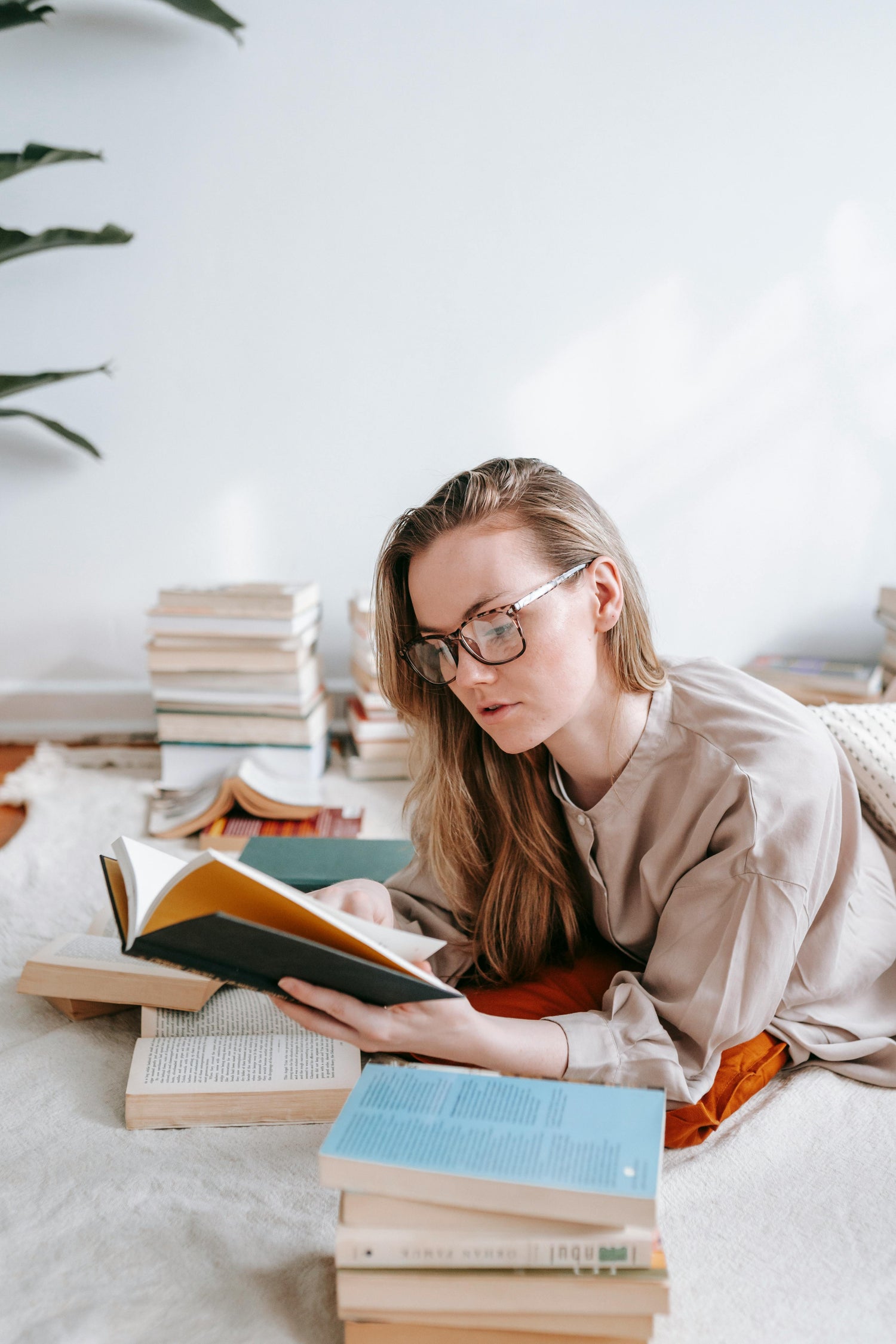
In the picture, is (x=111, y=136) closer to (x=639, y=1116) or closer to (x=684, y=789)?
(x=684, y=789)

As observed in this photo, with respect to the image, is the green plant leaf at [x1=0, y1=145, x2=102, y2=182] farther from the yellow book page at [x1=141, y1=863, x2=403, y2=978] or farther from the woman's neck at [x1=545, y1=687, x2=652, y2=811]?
the yellow book page at [x1=141, y1=863, x2=403, y2=978]

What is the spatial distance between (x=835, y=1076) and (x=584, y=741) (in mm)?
495

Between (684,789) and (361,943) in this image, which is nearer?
(361,943)

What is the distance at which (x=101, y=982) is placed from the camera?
3.97 ft

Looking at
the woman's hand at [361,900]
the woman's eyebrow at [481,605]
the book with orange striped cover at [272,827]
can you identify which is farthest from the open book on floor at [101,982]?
the book with orange striped cover at [272,827]

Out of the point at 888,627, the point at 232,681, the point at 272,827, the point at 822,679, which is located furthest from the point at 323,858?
the point at 888,627

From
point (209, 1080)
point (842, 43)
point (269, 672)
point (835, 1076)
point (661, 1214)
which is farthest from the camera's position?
point (842, 43)

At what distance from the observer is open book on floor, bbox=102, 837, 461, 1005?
2.37 feet

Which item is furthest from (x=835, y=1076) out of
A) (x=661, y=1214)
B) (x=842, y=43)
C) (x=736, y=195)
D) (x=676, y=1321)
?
(x=842, y=43)

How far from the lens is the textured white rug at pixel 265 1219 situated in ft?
2.59

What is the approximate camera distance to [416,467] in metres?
2.50

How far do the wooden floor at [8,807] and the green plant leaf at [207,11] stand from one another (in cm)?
175

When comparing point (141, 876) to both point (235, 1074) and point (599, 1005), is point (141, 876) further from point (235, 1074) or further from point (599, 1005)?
point (599, 1005)

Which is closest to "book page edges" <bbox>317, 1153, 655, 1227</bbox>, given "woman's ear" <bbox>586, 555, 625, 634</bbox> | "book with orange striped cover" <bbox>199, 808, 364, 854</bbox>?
"woman's ear" <bbox>586, 555, 625, 634</bbox>
